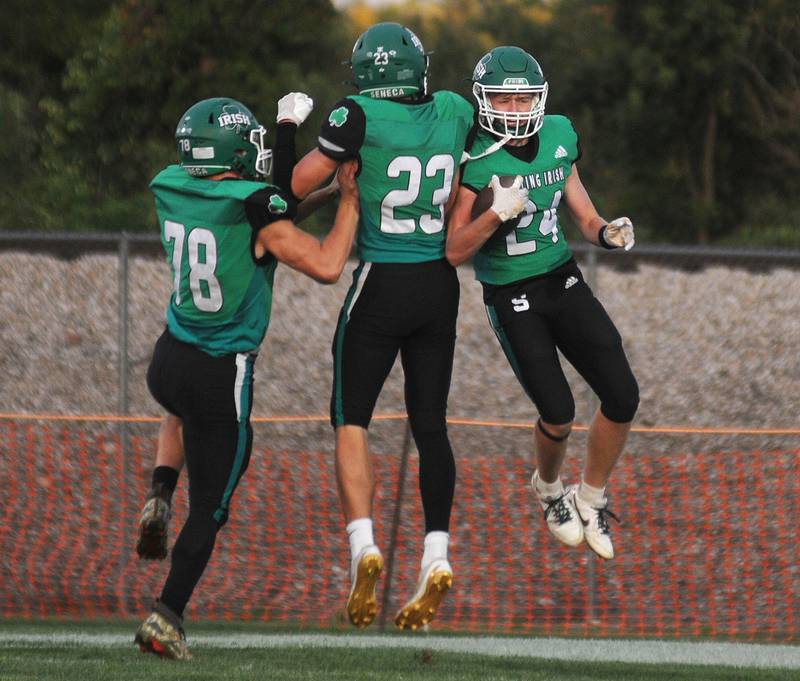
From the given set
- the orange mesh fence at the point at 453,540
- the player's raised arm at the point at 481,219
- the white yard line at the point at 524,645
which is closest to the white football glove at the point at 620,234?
the player's raised arm at the point at 481,219

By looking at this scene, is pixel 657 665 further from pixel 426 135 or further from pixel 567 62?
pixel 567 62

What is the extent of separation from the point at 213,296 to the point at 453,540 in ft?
19.9

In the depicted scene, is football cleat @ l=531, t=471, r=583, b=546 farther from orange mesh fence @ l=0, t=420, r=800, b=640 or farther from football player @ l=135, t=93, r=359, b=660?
orange mesh fence @ l=0, t=420, r=800, b=640

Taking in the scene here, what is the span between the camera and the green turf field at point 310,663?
7.31m

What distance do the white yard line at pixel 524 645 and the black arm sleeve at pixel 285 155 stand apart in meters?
2.75

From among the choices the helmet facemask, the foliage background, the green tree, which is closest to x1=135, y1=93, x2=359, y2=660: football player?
the helmet facemask

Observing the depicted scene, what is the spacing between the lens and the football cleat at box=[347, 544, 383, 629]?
23.1ft

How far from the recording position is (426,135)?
7312mm

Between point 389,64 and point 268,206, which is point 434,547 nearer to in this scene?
point 268,206

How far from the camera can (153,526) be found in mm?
7867

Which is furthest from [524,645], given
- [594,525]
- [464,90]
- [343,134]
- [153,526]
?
[464,90]

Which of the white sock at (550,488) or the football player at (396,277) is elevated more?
the football player at (396,277)

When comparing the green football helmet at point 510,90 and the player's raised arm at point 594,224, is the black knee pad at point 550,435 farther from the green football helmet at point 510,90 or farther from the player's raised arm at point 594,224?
the green football helmet at point 510,90

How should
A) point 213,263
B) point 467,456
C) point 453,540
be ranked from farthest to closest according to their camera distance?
point 467,456
point 453,540
point 213,263
